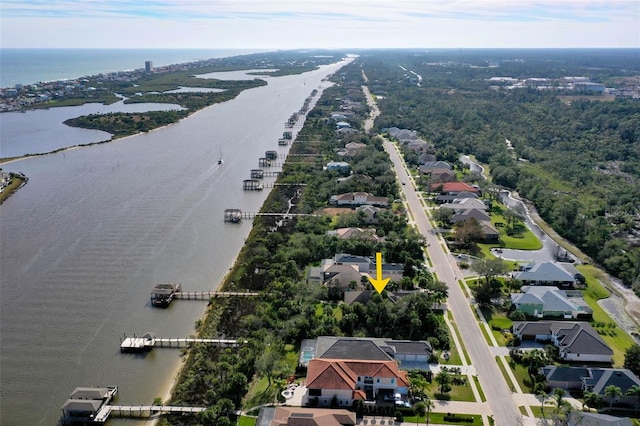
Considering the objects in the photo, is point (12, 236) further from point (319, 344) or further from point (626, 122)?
point (626, 122)

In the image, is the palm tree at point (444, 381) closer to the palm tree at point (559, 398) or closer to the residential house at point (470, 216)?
the palm tree at point (559, 398)

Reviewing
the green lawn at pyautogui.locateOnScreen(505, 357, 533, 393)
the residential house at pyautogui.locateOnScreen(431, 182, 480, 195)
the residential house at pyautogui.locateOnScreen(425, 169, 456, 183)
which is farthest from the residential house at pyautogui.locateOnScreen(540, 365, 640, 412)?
the residential house at pyautogui.locateOnScreen(425, 169, 456, 183)

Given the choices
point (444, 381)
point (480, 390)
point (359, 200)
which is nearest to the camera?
point (444, 381)

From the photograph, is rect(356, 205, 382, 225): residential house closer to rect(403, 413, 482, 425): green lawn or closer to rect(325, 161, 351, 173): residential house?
rect(325, 161, 351, 173): residential house

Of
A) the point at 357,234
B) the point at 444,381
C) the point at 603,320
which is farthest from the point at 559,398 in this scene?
the point at 357,234

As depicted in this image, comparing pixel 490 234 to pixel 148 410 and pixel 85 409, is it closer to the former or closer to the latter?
pixel 148 410

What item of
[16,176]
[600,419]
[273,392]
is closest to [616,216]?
[600,419]

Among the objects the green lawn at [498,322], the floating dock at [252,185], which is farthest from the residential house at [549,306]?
the floating dock at [252,185]
